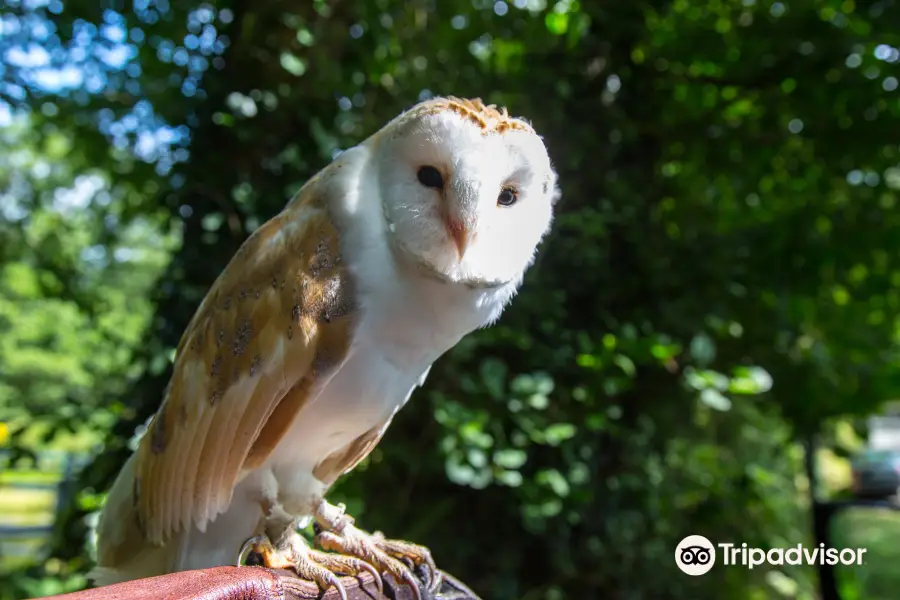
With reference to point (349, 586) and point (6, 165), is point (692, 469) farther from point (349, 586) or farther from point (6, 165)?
point (6, 165)

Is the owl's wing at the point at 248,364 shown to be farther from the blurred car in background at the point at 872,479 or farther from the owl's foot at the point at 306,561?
the blurred car in background at the point at 872,479

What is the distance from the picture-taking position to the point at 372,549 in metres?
1.22

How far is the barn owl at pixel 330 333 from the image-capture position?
99 centimetres

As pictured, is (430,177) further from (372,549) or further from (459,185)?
(372,549)

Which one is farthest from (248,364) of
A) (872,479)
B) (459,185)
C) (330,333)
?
(872,479)

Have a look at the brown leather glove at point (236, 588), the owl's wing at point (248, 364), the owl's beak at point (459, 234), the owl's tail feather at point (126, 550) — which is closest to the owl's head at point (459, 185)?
the owl's beak at point (459, 234)

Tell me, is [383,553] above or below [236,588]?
above

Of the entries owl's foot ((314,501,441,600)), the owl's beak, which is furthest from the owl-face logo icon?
the owl's beak

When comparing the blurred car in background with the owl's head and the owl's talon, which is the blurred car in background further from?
the owl's head

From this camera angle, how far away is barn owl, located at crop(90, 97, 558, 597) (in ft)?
3.25

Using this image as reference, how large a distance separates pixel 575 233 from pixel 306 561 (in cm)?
147

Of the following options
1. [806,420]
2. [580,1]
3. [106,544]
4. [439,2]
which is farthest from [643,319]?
[106,544]

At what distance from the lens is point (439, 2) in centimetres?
211

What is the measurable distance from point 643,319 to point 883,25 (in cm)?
113
